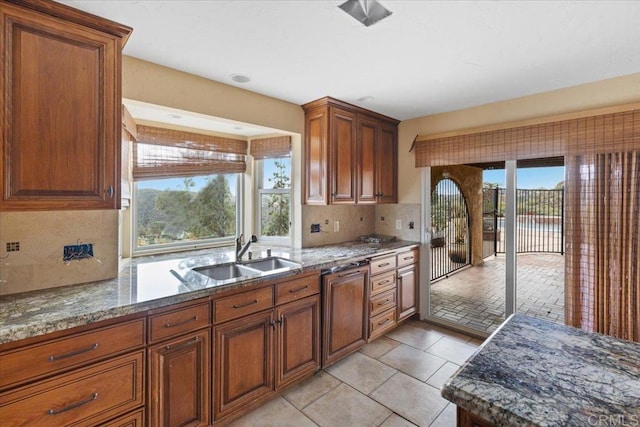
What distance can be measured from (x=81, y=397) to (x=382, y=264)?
2.46 metres

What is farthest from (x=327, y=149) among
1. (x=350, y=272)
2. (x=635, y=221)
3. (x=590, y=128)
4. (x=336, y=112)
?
(x=635, y=221)

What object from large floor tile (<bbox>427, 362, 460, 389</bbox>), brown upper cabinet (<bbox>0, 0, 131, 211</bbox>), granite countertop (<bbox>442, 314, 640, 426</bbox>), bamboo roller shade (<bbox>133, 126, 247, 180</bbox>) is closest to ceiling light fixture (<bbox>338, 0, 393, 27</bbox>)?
brown upper cabinet (<bbox>0, 0, 131, 211</bbox>)

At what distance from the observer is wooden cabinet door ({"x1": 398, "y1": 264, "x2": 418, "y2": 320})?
331 cm

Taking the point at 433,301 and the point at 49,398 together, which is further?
the point at 433,301

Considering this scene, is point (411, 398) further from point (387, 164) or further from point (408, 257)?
point (387, 164)

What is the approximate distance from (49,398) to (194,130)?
2.48 metres

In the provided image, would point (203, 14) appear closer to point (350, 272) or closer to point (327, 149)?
point (327, 149)

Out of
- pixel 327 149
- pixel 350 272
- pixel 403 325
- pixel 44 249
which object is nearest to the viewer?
pixel 44 249

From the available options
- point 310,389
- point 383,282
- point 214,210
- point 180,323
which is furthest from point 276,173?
point 310,389

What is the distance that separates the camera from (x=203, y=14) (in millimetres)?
1575

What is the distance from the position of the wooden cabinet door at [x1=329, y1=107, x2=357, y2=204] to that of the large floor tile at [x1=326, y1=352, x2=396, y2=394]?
1510mm

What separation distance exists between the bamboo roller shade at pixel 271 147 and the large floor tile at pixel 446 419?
2.65 m

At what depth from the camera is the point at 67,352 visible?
134cm

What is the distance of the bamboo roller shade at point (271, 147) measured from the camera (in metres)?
3.22
